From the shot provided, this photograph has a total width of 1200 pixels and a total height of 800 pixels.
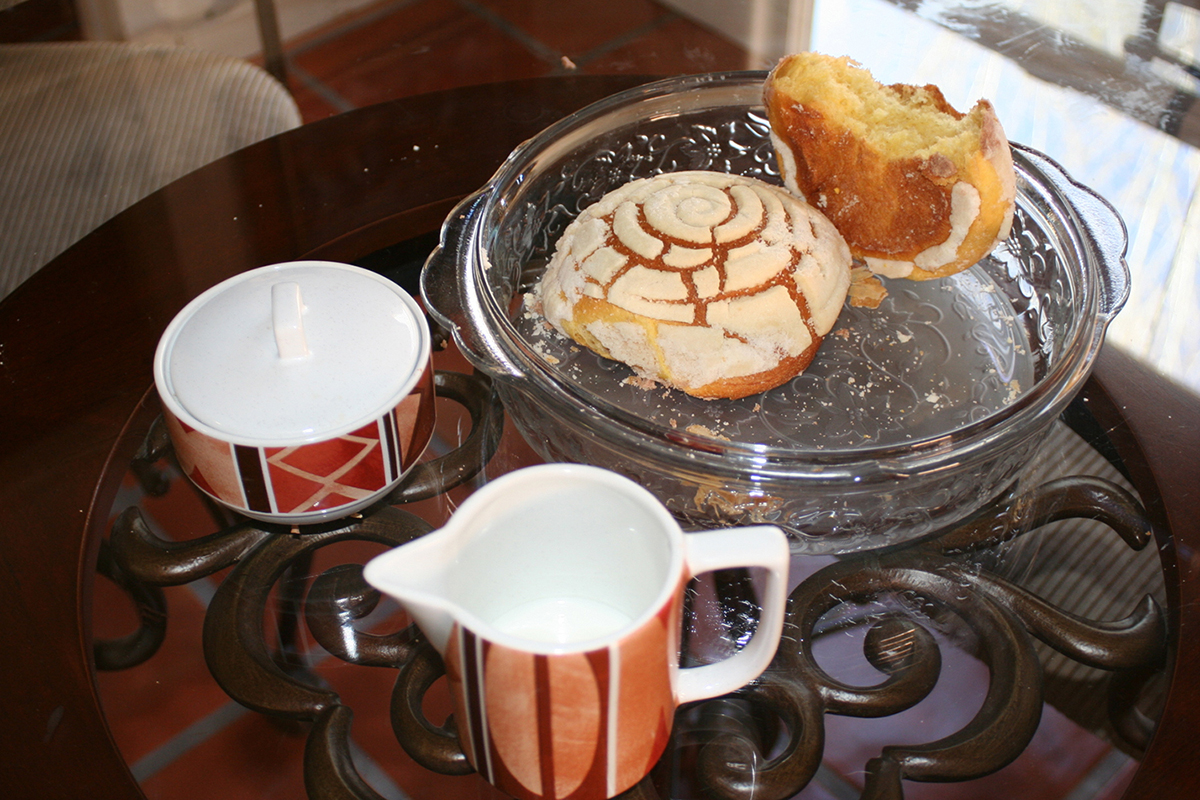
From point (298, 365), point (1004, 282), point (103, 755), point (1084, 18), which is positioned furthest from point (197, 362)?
point (1084, 18)

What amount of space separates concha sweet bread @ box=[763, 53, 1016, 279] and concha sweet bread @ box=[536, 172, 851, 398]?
3cm

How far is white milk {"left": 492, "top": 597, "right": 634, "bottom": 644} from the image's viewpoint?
44cm

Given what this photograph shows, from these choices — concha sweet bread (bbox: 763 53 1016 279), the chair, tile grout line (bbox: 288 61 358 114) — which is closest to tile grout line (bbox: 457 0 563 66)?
tile grout line (bbox: 288 61 358 114)

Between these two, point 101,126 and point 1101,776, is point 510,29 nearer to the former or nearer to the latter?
point 101,126

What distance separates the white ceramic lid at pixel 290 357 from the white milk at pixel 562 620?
0.44 ft

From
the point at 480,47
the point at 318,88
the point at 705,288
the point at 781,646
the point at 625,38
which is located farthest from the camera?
the point at 318,88

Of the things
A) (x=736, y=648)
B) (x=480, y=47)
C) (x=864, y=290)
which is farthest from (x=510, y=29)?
(x=736, y=648)

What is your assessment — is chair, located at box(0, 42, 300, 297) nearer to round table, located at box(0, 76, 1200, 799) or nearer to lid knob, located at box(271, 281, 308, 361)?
round table, located at box(0, 76, 1200, 799)

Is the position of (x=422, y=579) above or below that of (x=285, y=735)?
above

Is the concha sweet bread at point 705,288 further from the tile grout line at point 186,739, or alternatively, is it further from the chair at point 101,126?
the chair at point 101,126

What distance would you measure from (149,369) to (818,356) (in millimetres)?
451

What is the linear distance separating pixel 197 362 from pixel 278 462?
73mm

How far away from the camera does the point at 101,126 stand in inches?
Answer: 40.1

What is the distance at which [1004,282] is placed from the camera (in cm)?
73
